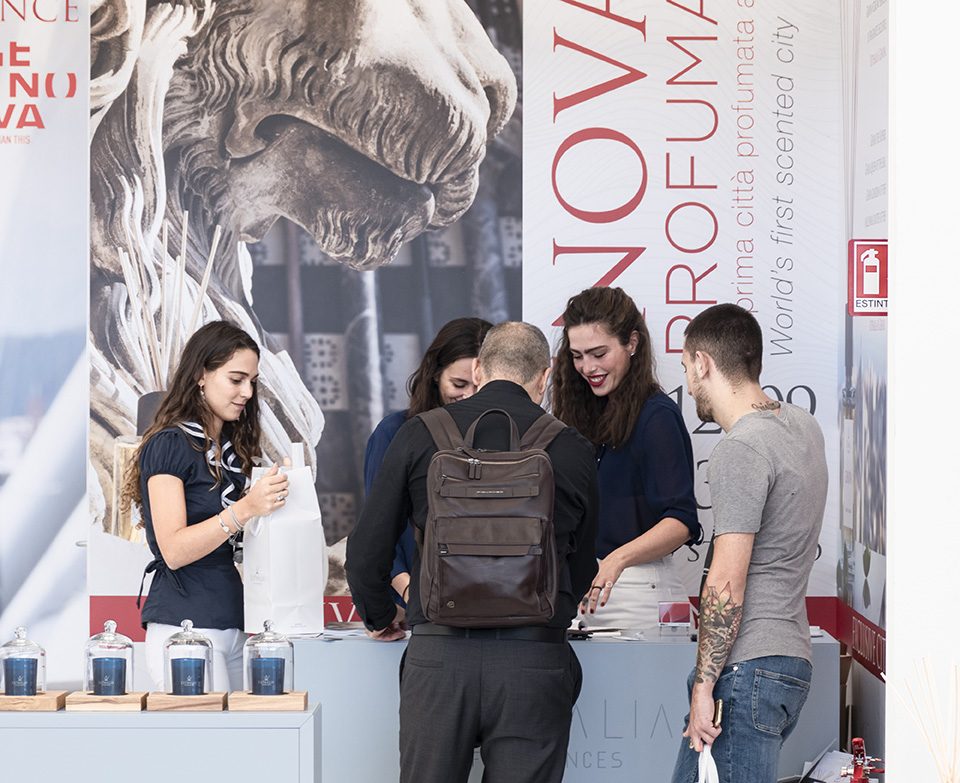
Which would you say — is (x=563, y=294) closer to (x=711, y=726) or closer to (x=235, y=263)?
(x=235, y=263)

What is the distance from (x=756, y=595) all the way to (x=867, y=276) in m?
1.00

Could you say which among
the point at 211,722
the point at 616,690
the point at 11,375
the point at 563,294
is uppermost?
the point at 563,294

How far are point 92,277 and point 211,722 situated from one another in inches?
100

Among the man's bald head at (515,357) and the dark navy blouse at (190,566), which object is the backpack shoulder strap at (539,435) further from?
the dark navy blouse at (190,566)

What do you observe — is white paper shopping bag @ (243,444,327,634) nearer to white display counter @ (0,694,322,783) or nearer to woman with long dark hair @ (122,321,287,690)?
woman with long dark hair @ (122,321,287,690)

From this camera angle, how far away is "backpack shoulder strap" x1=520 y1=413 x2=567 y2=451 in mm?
2803

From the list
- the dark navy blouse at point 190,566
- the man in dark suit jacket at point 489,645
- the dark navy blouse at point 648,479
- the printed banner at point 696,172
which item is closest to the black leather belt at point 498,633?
the man in dark suit jacket at point 489,645

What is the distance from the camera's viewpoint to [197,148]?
451 centimetres

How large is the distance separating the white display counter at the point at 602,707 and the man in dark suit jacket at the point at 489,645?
51 cm

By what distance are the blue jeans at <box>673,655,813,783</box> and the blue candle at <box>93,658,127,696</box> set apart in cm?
124

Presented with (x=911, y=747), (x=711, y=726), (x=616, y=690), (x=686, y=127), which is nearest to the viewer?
(x=911, y=747)

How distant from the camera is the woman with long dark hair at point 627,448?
11.9 ft

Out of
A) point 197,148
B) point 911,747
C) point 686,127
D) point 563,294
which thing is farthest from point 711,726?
point 197,148

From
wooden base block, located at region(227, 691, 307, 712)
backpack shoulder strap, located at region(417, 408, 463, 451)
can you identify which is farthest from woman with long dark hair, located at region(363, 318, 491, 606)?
wooden base block, located at region(227, 691, 307, 712)
